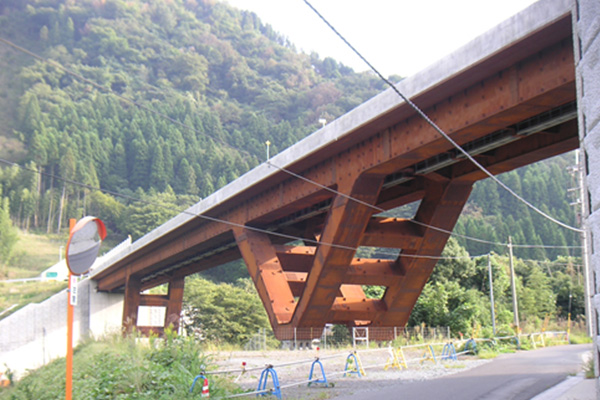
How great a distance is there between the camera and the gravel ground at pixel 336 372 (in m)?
14.9

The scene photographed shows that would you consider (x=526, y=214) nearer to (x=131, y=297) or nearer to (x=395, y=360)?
(x=131, y=297)

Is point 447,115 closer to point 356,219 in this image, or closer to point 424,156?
point 424,156

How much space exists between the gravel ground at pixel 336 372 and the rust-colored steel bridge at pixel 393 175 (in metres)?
3.65

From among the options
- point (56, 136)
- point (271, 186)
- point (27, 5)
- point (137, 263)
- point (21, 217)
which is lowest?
point (137, 263)

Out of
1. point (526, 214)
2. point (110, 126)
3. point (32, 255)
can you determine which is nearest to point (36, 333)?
point (32, 255)

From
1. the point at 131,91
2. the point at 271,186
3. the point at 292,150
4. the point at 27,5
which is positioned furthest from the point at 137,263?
the point at 27,5

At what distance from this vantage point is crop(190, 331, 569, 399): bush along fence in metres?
13.7

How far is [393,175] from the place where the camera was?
2509 cm

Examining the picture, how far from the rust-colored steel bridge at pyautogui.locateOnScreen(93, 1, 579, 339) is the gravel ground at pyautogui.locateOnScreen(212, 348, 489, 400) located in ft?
12.0

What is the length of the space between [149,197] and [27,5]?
80563mm

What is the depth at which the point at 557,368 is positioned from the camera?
63.0 ft

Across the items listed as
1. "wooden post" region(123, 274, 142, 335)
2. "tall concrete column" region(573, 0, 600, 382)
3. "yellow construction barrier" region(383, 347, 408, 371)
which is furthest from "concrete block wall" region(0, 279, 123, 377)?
"tall concrete column" region(573, 0, 600, 382)

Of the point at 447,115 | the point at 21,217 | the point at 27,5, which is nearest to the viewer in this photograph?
the point at 447,115

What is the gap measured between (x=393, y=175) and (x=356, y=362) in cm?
921
